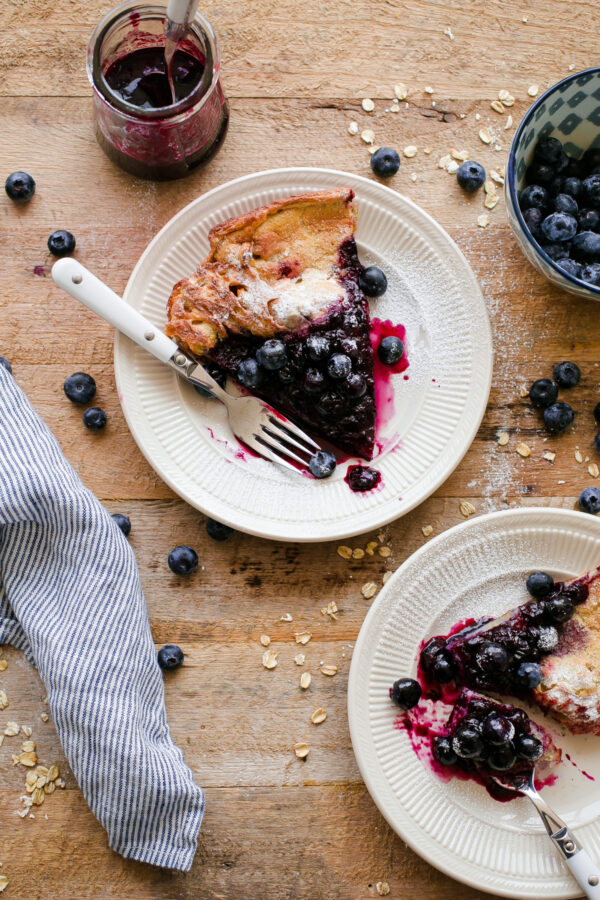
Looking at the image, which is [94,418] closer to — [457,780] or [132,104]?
[132,104]

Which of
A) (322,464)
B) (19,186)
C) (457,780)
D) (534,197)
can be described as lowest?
(457,780)

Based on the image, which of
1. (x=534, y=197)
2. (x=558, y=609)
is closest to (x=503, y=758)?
(x=558, y=609)

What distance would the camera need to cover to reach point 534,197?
8.53ft

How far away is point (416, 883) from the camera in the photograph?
2568 mm

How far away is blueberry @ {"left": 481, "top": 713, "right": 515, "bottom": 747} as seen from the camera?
2.39 meters

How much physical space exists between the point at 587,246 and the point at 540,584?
42.2 inches


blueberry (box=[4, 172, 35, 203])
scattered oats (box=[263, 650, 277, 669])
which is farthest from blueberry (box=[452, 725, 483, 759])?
blueberry (box=[4, 172, 35, 203])

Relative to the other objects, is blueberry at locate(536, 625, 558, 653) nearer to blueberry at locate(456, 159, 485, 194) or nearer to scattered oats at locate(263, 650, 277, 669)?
scattered oats at locate(263, 650, 277, 669)

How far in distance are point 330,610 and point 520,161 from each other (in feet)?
5.13

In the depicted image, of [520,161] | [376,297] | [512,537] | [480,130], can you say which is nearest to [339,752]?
[512,537]

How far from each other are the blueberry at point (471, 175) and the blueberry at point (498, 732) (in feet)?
5.67

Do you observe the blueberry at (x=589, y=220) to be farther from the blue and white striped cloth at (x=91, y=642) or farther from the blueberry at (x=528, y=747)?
the blue and white striped cloth at (x=91, y=642)

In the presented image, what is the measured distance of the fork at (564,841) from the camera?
2393 mm

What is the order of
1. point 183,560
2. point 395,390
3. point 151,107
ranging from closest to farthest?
point 151,107
point 183,560
point 395,390
